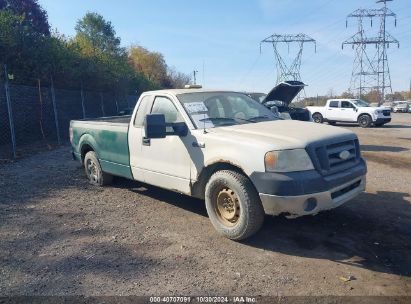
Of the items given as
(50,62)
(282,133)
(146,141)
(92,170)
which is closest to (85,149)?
(92,170)

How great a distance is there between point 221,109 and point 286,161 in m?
1.74

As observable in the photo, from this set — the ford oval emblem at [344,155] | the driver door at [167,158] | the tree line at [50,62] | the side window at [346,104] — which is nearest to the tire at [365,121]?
the side window at [346,104]

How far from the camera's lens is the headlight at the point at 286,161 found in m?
4.21

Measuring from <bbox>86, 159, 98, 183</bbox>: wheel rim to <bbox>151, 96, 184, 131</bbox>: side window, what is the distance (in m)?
2.32

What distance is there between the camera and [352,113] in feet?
76.6

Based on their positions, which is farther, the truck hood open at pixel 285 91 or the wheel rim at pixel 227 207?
the truck hood open at pixel 285 91

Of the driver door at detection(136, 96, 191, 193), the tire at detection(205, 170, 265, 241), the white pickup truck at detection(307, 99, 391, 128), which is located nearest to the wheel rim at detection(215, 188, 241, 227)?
the tire at detection(205, 170, 265, 241)

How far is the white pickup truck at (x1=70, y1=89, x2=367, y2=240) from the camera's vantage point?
4.21m

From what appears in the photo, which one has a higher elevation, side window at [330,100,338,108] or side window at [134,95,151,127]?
side window at [134,95,151,127]

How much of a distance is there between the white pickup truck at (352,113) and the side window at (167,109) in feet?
61.1

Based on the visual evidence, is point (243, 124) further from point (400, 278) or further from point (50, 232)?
point (50, 232)

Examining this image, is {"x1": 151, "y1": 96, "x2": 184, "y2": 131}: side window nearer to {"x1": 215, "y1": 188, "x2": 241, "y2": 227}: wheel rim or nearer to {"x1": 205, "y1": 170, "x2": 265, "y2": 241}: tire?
{"x1": 205, "y1": 170, "x2": 265, "y2": 241}: tire

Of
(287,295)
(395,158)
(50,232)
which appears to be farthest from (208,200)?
(395,158)

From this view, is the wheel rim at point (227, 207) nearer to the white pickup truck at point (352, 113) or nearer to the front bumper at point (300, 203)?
the front bumper at point (300, 203)
